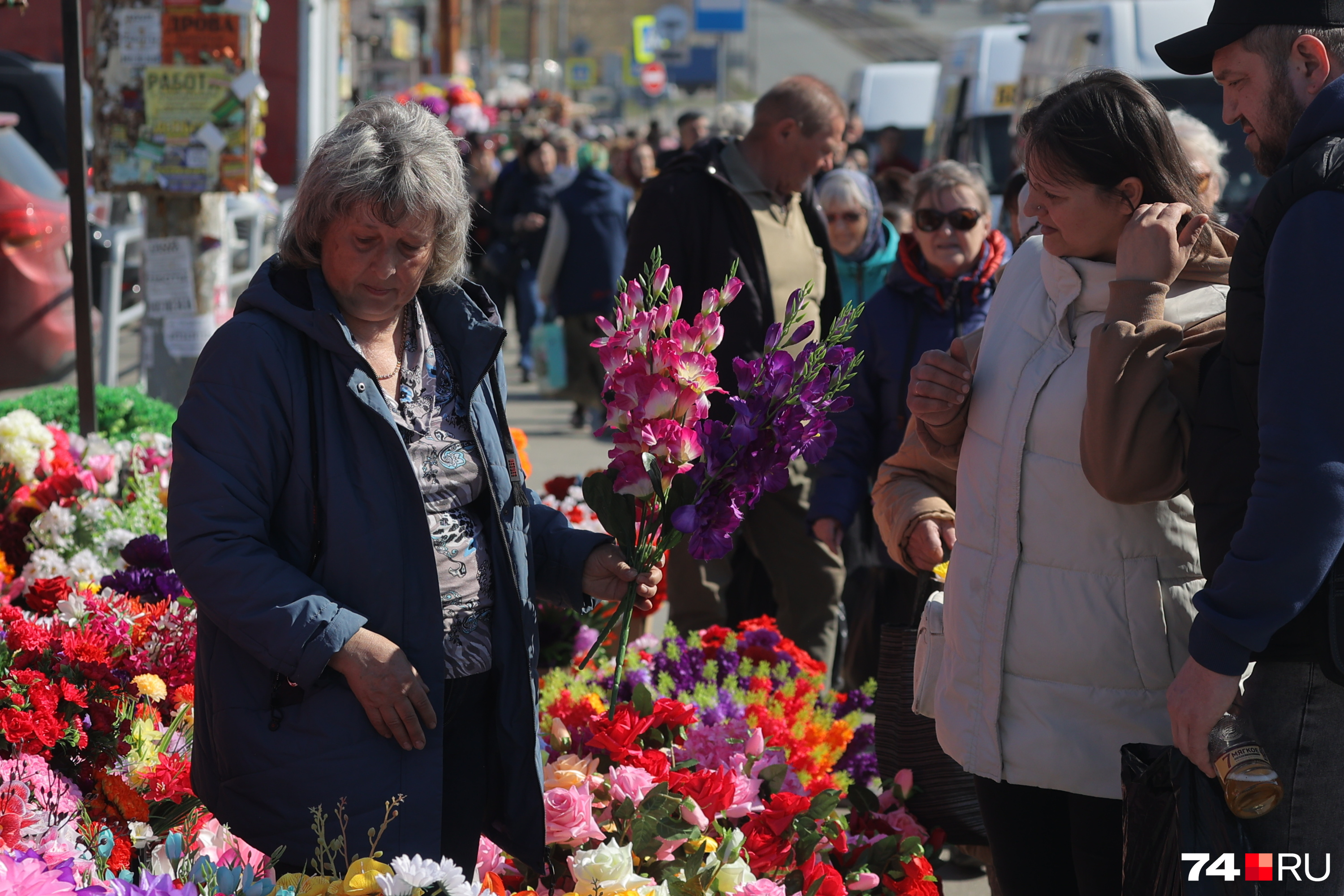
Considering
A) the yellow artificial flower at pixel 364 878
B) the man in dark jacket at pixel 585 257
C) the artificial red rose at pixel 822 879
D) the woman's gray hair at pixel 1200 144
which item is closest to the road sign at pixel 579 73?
the man in dark jacket at pixel 585 257

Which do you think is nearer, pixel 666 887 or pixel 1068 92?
pixel 1068 92

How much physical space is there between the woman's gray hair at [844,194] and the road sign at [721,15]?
2446cm

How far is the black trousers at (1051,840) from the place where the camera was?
2172mm

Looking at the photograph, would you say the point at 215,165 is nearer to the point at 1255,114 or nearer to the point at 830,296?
the point at 830,296

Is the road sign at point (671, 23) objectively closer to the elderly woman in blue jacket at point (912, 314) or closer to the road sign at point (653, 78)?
the road sign at point (653, 78)

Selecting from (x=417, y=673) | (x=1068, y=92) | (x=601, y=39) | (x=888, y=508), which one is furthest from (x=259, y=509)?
(x=601, y=39)

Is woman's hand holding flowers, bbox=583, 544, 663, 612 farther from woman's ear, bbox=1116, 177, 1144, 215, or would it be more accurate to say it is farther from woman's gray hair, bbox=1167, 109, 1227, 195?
woman's gray hair, bbox=1167, 109, 1227, 195

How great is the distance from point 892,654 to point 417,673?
1.31 m

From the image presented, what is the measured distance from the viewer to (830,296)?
4.36 meters

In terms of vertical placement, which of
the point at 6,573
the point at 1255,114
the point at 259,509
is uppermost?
the point at 1255,114

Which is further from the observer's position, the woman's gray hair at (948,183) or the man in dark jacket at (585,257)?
the man in dark jacket at (585,257)

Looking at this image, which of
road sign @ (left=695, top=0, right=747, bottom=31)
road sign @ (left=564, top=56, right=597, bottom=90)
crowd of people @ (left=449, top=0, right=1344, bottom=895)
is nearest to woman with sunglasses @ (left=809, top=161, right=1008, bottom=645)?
crowd of people @ (left=449, top=0, right=1344, bottom=895)

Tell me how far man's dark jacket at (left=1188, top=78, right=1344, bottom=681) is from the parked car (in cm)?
772

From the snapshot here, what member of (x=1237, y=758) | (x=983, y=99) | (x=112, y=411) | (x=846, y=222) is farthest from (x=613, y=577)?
(x=983, y=99)
